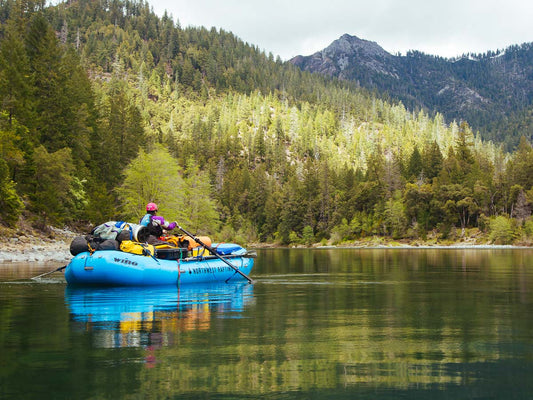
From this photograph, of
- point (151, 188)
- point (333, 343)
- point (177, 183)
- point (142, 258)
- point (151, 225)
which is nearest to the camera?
point (333, 343)

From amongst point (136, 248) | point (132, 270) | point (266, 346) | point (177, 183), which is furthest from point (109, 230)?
point (177, 183)

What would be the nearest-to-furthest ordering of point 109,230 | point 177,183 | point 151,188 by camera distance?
point 109,230
point 151,188
point 177,183

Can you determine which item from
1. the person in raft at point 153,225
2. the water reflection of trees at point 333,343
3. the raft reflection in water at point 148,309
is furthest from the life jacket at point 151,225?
the water reflection of trees at point 333,343

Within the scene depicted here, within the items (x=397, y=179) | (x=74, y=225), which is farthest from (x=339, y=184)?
(x=74, y=225)

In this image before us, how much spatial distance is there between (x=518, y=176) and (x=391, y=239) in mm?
29727

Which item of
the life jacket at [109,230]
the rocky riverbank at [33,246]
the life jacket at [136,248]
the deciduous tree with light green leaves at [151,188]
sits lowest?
the rocky riverbank at [33,246]

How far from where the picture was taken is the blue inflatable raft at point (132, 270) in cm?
2064

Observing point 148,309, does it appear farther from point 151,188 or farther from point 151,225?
point 151,188

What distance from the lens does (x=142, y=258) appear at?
2156 cm

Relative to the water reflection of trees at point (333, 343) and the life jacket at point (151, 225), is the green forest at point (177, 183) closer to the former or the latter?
the life jacket at point (151, 225)

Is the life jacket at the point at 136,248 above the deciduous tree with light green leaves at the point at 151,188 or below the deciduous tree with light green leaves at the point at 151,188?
below

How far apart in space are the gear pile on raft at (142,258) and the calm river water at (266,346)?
2.13 m

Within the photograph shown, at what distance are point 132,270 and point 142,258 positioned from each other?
73 centimetres

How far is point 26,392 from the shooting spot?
702 cm
